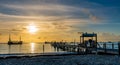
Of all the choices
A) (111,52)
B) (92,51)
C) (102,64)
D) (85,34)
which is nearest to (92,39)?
(85,34)

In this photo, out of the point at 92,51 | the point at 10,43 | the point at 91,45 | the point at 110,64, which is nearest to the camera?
the point at 110,64

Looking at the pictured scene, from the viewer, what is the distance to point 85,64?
25.8 meters

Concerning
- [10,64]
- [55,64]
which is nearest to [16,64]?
[10,64]

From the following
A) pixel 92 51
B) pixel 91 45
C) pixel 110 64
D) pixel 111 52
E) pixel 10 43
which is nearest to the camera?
pixel 110 64

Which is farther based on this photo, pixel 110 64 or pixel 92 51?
pixel 92 51

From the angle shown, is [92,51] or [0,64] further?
[92,51]

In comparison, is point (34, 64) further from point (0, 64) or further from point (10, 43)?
point (10, 43)

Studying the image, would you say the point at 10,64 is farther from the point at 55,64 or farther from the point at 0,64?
the point at 55,64

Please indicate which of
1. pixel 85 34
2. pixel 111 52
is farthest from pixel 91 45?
pixel 111 52

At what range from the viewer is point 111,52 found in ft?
134

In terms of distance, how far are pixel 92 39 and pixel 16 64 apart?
33650mm

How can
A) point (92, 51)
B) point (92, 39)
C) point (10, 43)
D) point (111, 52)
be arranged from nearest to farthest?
point (111, 52) → point (92, 51) → point (92, 39) → point (10, 43)

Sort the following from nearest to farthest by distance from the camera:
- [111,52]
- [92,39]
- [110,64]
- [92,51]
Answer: [110,64] < [111,52] < [92,51] < [92,39]

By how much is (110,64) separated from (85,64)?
8.25ft
